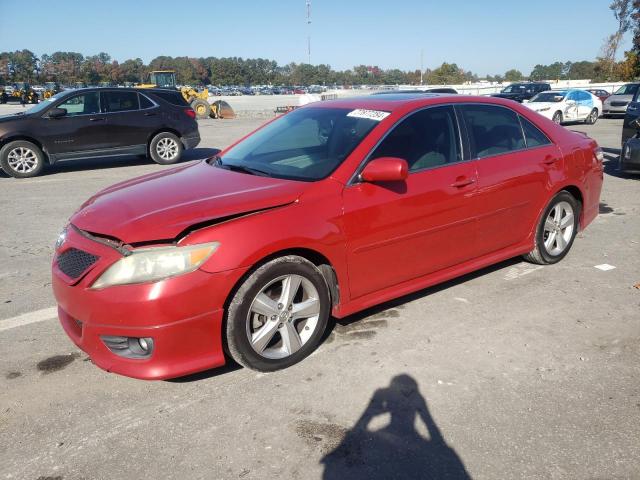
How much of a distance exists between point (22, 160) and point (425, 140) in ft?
30.6

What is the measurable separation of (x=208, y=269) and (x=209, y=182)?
3.04 feet

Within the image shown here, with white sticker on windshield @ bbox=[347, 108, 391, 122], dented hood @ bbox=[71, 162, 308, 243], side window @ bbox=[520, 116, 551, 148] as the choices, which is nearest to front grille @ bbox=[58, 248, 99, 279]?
dented hood @ bbox=[71, 162, 308, 243]

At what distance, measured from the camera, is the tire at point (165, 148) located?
37.8 feet

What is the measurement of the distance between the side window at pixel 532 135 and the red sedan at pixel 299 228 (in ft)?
0.05

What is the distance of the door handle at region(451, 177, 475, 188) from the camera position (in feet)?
12.6

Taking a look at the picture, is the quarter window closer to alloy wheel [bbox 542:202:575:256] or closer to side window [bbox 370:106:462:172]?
side window [bbox 370:106:462:172]

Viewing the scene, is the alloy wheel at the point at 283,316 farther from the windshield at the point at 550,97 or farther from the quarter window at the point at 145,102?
the windshield at the point at 550,97

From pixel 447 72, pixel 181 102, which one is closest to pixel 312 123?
pixel 181 102

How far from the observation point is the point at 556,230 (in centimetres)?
486

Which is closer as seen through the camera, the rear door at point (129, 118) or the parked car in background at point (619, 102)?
the rear door at point (129, 118)

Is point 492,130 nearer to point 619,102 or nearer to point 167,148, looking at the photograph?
point 167,148

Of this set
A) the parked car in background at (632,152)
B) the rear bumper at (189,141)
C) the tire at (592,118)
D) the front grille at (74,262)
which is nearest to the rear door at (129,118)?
the rear bumper at (189,141)

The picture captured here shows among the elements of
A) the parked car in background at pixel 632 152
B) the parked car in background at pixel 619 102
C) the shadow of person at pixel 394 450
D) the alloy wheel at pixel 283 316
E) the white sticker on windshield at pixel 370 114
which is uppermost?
the parked car in background at pixel 619 102

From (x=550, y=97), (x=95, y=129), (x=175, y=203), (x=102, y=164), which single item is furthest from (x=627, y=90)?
(x=175, y=203)
